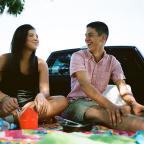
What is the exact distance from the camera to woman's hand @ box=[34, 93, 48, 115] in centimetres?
421

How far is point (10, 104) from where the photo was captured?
4.12 meters

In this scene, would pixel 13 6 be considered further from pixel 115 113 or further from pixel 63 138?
pixel 63 138

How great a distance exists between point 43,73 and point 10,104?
3.13 ft

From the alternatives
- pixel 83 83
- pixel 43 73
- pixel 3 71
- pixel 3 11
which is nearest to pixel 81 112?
pixel 83 83

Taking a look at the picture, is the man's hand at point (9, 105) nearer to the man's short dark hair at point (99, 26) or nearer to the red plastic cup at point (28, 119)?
the red plastic cup at point (28, 119)

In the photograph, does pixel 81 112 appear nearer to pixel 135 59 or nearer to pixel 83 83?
pixel 83 83

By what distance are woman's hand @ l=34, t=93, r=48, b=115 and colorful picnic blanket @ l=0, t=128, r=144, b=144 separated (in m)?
0.43

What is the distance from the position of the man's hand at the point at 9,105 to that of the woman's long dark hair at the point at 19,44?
843mm

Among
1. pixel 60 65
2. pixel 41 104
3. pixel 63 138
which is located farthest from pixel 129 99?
pixel 60 65

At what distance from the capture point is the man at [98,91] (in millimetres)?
4055

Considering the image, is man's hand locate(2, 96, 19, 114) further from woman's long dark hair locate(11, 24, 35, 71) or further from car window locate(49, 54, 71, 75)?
car window locate(49, 54, 71, 75)

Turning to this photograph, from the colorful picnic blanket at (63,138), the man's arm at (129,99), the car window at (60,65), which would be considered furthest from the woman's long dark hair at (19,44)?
the car window at (60,65)

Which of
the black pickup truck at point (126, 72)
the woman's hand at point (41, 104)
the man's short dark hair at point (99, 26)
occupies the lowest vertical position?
the woman's hand at point (41, 104)

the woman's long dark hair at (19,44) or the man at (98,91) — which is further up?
the woman's long dark hair at (19,44)
